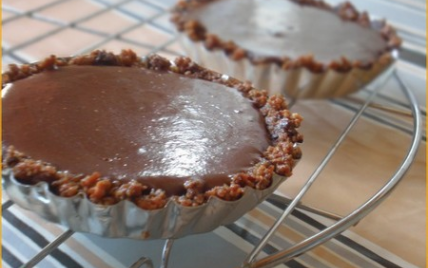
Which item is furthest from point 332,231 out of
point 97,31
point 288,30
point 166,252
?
point 97,31

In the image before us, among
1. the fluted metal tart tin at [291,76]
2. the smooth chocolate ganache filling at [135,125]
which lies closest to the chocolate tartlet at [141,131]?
the smooth chocolate ganache filling at [135,125]

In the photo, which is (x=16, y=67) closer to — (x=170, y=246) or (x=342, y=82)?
(x=170, y=246)

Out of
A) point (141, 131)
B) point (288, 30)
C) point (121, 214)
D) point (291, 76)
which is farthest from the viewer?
point (288, 30)

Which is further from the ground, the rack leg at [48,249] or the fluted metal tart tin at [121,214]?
the fluted metal tart tin at [121,214]

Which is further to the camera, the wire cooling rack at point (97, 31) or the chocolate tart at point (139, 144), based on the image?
the wire cooling rack at point (97, 31)

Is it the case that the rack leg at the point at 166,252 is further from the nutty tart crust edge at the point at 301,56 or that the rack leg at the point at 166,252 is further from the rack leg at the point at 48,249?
the nutty tart crust edge at the point at 301,56

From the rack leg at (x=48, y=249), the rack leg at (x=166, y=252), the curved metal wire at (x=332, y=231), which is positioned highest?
the curved metal wire at (x=332, y=231)

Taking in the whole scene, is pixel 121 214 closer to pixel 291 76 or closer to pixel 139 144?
pixel 139 144
